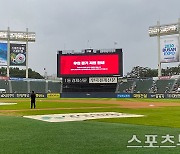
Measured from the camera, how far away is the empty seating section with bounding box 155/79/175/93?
7112cm

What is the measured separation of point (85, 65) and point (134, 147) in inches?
2579

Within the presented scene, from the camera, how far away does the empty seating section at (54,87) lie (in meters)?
83.1

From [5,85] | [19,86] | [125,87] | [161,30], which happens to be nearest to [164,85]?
[125,87]

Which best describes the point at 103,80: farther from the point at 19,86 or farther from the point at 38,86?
the point at 19,86

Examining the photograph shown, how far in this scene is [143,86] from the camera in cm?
7781

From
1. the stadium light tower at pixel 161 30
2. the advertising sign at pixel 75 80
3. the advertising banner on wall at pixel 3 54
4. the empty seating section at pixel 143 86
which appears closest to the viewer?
the advertising sign at pixel 75 80

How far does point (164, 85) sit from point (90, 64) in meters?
18.5

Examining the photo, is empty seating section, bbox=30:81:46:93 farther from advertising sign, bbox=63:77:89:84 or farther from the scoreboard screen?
the scoreboard screen

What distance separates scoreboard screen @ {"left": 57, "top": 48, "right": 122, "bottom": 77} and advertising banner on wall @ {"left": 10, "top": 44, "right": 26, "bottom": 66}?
10.9 metres

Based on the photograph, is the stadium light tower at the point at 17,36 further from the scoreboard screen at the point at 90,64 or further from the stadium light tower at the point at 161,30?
the stadium light tower at the point at 161,30

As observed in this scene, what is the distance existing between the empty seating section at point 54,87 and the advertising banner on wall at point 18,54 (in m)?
9.95

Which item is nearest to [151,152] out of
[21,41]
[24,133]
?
[24,133]

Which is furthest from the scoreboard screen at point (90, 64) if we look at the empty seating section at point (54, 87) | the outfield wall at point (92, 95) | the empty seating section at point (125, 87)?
the empty seating section at point (54, 87)

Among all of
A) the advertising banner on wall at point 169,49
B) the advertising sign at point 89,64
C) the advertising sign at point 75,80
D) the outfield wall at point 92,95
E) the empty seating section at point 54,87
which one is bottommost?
the outfield wall at point 92,95
